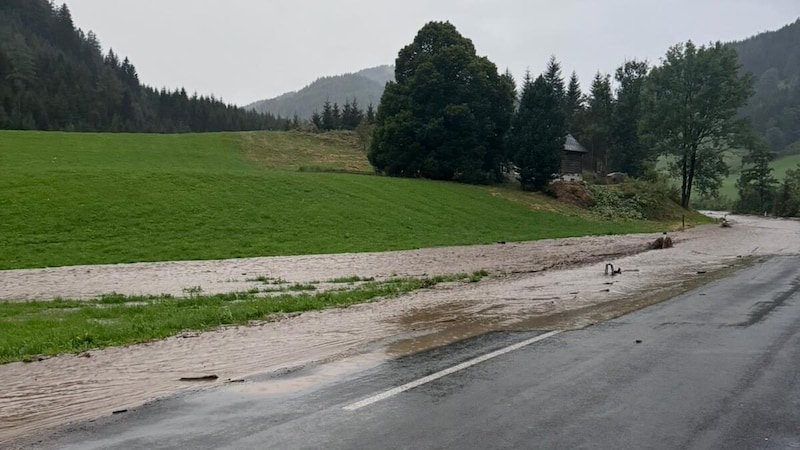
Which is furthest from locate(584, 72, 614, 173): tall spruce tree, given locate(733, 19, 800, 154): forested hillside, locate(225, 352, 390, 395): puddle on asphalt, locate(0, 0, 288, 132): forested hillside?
locate(225, 352, 390, 395): puddle on asphalt

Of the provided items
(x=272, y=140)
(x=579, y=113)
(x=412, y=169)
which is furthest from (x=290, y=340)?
(x=579, y=113)

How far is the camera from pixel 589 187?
5803 centimetres

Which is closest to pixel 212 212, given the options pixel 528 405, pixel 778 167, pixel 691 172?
pixel 528 405

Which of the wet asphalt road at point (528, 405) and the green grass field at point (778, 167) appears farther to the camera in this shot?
the green grass field at point (778, 167)

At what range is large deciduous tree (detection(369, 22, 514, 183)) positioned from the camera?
56.1 meters

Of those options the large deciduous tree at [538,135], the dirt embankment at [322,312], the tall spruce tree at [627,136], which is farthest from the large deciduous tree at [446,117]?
the tall spruce tree at [627,136]

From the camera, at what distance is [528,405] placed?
6234mm

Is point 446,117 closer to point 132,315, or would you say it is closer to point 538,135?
point 538,135

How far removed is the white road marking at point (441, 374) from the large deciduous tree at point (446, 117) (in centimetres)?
4672

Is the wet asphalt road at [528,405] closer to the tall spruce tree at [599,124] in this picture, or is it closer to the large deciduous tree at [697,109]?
the large deciduous tree at [697,109]

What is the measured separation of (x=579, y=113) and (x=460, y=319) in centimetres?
9519

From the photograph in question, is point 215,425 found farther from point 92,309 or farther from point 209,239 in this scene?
point 209,239

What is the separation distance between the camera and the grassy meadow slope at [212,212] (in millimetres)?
25156

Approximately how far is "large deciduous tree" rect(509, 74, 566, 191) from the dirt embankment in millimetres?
27886
